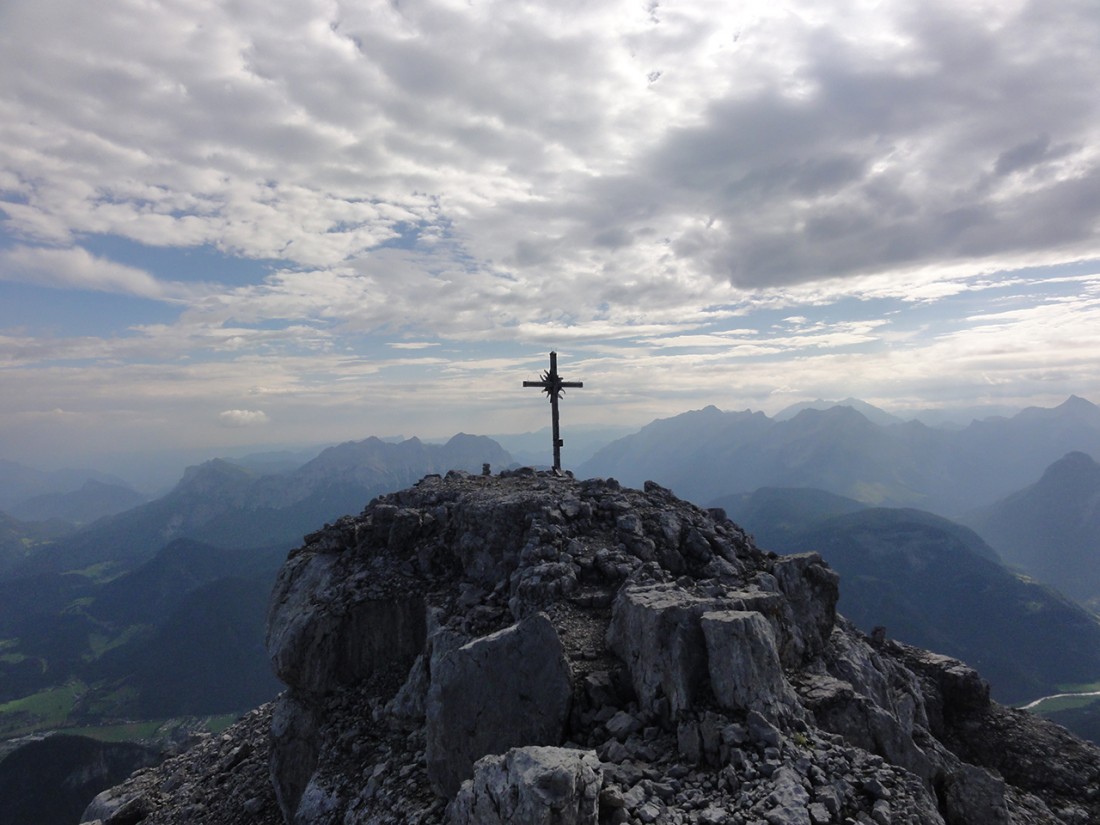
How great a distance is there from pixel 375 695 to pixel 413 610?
3.34 meters

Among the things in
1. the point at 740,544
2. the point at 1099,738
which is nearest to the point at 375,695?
the point at 740,544

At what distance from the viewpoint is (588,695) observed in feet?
53.0

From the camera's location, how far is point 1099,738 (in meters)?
144

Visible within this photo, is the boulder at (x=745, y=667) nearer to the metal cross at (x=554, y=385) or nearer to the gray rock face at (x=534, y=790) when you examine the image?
the gray rock face at (x=534, y=790)

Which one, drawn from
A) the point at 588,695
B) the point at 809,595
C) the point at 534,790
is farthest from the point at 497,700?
the point at 809,595

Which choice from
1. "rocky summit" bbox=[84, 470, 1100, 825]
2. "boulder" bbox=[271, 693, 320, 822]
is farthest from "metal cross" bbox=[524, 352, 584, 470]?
"boulder" bbox=[271, 693, 320, 822]

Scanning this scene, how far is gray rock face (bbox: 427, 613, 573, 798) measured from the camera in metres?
15.5

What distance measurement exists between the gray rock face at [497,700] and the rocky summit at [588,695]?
0.06m

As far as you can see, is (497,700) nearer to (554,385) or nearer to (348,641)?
(348,641)

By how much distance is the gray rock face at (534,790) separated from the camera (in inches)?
418

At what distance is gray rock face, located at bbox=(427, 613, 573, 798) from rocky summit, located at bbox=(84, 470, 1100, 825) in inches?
2.3

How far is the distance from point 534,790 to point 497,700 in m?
5.39

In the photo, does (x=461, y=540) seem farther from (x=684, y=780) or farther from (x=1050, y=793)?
(x=1050, y=793)

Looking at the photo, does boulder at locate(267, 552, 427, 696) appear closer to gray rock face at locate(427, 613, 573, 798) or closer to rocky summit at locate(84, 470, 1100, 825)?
rocky summit at locate(84, 470, 1100, 825)
